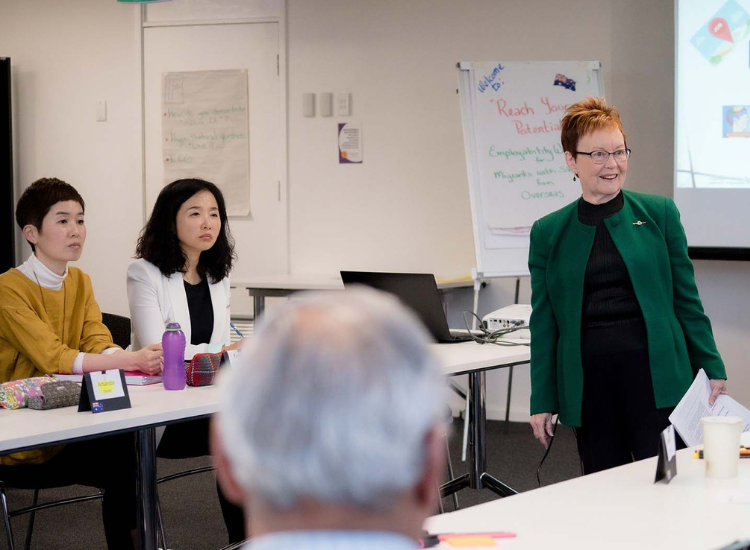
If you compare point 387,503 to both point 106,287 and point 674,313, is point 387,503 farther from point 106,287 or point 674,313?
point 106,287

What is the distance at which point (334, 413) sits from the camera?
1.95 ft

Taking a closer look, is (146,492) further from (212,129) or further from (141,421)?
(212,129)

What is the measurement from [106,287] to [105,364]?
12.1 ft

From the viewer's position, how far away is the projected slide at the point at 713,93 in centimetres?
444

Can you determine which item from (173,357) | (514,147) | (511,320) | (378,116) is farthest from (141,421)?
(378,116)

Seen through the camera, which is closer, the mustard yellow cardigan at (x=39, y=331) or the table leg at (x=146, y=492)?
the table leg at (x=146, y=492)


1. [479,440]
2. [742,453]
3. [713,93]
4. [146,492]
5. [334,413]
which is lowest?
[479,440]

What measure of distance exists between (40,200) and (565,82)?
2.89 metres

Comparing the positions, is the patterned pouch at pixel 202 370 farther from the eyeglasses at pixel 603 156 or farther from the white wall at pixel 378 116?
the white wall at pixel 378 116

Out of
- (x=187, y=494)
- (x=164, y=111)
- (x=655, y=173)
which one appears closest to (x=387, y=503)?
(x=187, y=494)

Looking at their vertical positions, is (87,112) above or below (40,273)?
above

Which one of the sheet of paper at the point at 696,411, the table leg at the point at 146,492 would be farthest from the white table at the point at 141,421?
the sheet of paper at the point at 696,411

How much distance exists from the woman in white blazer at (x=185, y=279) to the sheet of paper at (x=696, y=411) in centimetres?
148

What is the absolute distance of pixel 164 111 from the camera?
5.95 meters
